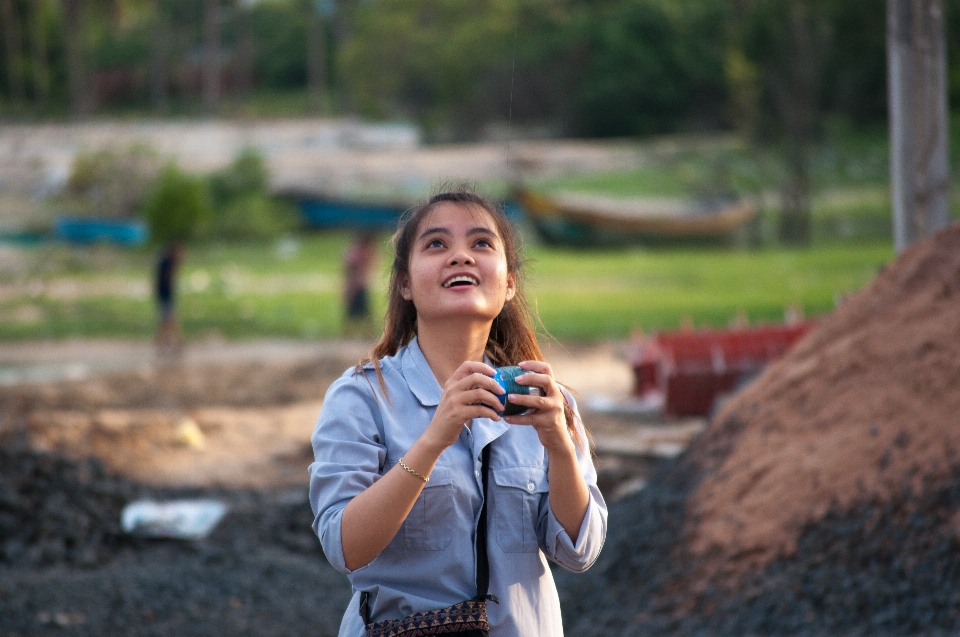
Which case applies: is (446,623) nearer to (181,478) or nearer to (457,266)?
(457,266)

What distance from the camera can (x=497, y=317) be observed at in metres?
2.18

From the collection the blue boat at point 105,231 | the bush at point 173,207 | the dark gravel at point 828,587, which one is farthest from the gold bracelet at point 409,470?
the blue boat at point 105,231

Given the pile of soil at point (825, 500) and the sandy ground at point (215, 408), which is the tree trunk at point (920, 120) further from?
the sandy ground at point (215, 408)

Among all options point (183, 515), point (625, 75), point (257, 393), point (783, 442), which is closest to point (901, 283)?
point (783, 442)

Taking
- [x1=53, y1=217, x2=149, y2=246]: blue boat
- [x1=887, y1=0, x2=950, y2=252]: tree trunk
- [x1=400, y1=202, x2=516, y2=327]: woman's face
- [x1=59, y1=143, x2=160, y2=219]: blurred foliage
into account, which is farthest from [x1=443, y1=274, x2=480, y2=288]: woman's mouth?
[x1=59, y1=143, x2=160, y2=219]: blurred foliage

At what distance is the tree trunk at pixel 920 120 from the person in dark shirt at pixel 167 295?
9.25 meters

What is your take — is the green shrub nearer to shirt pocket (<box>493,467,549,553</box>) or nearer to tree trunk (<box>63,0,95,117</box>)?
tree trunk (<box>63,0,95,117</box>)

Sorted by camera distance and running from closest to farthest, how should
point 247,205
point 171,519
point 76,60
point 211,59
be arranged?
1. point 171,519
2. point 76,60
3. point 247,205
4. point 211,59

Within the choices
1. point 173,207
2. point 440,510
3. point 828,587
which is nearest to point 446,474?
point 440,510

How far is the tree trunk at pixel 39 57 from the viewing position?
23719 millimetres

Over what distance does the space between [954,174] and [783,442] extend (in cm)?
2452

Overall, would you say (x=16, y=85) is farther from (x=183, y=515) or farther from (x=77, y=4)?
(x=183, y=515)

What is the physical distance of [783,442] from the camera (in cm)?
500

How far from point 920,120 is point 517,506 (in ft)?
19.2
